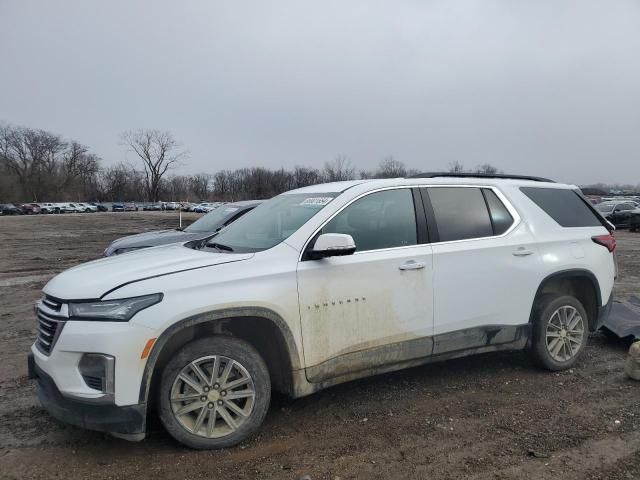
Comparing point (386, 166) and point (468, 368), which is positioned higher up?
point (386, 166)

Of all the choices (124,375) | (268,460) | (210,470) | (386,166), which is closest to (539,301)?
(268,460)

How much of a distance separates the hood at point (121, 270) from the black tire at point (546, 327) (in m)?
2.84

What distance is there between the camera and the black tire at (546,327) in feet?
14.9

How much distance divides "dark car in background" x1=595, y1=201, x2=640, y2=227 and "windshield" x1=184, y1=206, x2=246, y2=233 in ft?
80.2

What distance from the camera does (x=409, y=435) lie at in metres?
3.52

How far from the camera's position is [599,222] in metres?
5.09

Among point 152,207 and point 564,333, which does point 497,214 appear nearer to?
point 564,333

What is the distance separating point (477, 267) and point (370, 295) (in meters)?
1.10

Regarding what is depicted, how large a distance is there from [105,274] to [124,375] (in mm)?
749

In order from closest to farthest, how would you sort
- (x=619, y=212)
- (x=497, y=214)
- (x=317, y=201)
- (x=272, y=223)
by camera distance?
1. (x=317, y=201)
2. (x=272, y=223)
3. (x=497, y=214)
4. (x=619, y=212)

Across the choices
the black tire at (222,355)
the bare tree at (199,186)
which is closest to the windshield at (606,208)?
the black tire at (222,355)

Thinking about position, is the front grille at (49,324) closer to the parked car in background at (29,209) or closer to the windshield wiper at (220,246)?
the windshield wiper at (220,246)

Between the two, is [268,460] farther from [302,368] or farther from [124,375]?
[124,375]

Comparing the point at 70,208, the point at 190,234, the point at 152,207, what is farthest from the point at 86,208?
the point at 190,234
